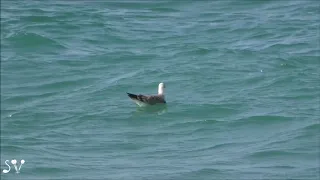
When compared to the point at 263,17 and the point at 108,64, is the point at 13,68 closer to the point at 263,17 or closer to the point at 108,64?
the point at 108,64

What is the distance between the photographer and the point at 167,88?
65.5 ft

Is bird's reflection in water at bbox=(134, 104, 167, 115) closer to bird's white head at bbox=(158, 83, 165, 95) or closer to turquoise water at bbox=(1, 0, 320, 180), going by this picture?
turquoise water at bbox=(1, 0, 320, 180)

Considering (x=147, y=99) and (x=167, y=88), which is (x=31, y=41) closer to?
(x=167, y=88)

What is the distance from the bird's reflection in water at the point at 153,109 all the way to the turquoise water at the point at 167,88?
0.16 ft

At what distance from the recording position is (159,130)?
1670 cm

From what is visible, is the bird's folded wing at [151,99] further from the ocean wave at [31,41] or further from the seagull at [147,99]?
the ocean wave at [31,41]

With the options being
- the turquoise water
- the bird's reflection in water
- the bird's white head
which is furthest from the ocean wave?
the bird's reflection in water

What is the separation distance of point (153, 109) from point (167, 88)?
1906mm

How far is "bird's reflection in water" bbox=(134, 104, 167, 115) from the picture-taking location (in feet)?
58.8

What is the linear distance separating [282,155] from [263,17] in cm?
1205

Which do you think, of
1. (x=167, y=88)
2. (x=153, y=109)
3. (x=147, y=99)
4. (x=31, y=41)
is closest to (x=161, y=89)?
(x=147, y=99)

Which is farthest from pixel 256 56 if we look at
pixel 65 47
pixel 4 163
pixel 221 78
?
pixel 4 163

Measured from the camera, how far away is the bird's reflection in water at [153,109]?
17922 millimetres

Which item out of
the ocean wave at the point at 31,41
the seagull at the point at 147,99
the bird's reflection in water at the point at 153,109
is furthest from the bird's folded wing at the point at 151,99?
the ocean wave at the point at 31,41
